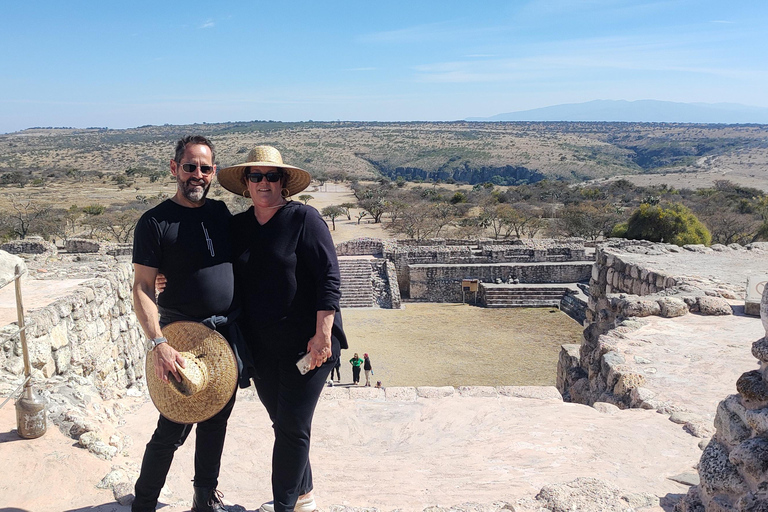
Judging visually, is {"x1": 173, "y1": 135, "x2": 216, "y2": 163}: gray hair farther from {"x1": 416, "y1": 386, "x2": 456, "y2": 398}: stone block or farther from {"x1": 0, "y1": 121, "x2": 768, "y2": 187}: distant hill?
{"x1": 0, "y1": 121, "x2": 768, "y2": 187}: distant hill

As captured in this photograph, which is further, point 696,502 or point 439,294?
point 439,294

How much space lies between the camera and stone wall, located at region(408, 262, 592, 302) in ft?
66.2

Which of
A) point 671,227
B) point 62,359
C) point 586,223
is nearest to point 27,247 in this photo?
point 62,359

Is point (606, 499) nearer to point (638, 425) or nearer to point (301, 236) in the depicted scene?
point (638, 425)

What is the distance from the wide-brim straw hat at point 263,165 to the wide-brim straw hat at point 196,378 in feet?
2.77

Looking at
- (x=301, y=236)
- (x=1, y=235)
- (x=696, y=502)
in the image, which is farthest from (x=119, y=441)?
(x=1, y=235)

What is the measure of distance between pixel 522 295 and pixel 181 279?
17.9 m

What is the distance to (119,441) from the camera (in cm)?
357

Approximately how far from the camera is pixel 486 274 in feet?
66.5

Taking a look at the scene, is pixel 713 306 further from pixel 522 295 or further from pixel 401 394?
pixel 522 295

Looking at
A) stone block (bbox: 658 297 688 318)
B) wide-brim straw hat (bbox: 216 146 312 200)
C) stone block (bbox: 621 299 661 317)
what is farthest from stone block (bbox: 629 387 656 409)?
wide-brim straw hat (bbox: 216 146 312 200)

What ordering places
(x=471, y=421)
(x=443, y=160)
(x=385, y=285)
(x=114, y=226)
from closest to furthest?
(x=471, y=421) → (x=385, y=285) → (x=114, y=226) → (x=443, y=160)

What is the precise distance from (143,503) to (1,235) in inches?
1019

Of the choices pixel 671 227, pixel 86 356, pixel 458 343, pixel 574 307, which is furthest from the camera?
pixel 671 227
